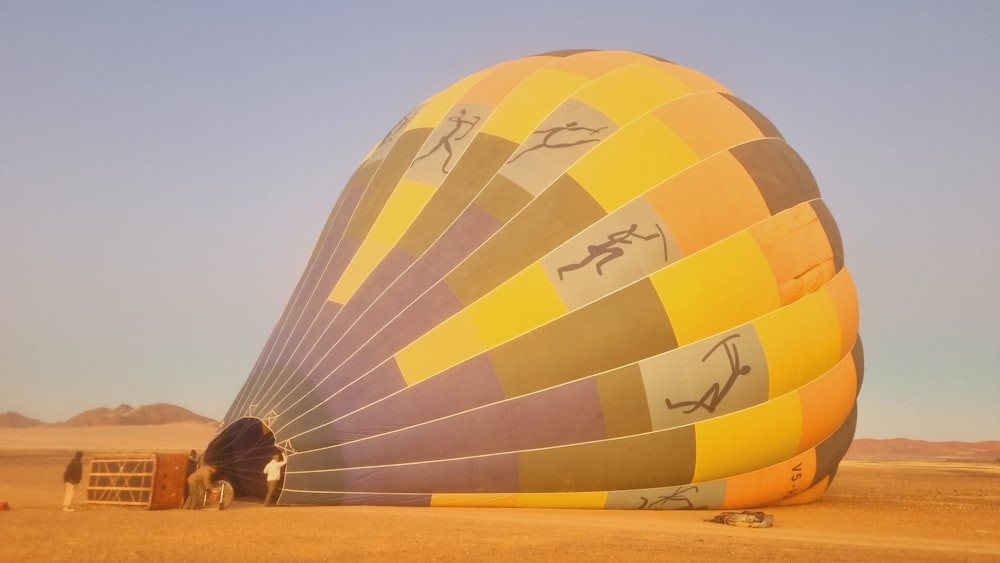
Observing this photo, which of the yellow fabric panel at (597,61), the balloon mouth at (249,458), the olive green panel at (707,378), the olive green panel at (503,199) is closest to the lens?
the olive green panel at (707,378)

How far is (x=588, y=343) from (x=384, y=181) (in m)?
3.77

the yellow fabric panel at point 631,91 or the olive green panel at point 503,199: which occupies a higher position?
the yellow fabric panel at point 631,91

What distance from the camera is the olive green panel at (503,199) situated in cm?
1027

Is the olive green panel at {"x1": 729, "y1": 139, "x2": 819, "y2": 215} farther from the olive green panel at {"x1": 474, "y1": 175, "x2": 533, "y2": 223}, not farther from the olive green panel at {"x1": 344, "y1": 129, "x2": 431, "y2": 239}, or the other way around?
the olive green panel at {"x1": 344, "y1": 129, "x2": 431, "y2": 239}

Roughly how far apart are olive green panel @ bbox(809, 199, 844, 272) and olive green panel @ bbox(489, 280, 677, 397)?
11.7 ft

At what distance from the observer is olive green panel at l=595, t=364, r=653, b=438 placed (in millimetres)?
9602

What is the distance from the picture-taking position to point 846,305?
39.2 feet

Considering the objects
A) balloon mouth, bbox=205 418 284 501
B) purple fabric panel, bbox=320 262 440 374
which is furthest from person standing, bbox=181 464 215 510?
purple fabric panel, bbox=320 262 440 374

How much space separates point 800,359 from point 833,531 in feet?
7.16

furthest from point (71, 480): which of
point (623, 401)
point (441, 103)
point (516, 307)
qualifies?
point (441, 103)

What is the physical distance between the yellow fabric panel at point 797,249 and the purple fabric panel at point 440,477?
4266 millimetres

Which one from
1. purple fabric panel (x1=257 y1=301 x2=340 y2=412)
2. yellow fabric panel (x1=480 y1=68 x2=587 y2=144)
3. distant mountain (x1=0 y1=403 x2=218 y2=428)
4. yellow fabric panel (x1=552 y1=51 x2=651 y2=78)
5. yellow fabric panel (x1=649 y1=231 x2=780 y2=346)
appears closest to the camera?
purple fabric panel (x1=257 y1=301 x2=340 y2=412)

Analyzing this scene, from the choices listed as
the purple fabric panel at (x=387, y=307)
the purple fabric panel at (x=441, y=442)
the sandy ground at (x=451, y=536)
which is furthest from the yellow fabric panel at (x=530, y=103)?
the sandy ground at (x=451, y=536)

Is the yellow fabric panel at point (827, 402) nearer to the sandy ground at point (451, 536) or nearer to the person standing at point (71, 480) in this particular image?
the sandy ground at point (451, 536)
